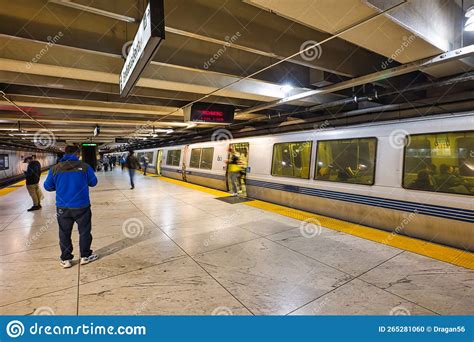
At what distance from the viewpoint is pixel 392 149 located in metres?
5.17

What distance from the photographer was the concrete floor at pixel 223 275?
2.63 meters

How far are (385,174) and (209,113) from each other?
476 centimetres

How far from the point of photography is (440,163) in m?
4.50
